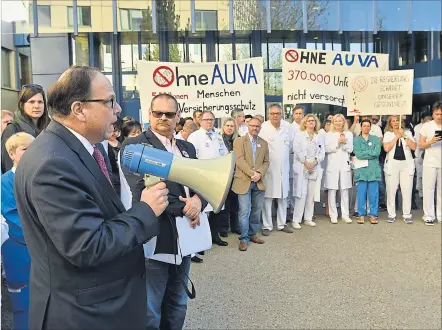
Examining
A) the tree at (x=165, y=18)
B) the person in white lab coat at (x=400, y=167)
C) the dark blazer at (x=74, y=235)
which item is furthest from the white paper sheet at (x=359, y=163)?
the tree at (x=165, y=18)

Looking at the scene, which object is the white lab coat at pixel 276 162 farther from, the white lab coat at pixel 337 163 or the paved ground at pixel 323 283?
the white lab coat at pixel 337 163

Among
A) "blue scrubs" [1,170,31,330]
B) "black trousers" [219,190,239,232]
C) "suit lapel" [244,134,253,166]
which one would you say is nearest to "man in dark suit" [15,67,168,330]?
"blue scrubs" [1,170,31,330]

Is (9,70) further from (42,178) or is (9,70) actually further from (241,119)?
(42,178)

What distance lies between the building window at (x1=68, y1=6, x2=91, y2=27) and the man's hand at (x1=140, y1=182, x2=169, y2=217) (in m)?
13.7

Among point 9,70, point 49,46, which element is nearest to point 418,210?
point 49,46

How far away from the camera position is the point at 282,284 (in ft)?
16.1

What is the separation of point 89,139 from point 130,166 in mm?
325

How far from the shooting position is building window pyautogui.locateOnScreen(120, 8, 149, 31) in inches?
555

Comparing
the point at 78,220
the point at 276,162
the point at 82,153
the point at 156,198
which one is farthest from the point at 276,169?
the point at 78,220

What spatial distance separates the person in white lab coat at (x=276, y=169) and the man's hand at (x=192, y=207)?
448 cm

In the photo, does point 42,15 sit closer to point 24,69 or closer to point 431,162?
point 24,69

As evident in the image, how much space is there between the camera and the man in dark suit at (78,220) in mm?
1569

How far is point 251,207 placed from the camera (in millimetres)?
6941

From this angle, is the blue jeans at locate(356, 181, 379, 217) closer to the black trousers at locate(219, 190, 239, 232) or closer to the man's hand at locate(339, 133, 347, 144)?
the man's hand at locate(339, 133, 347, 144)
